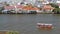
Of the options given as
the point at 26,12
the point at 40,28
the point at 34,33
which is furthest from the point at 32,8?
the point at 34,33

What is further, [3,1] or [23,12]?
[3,1]

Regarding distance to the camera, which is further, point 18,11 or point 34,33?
point 18,11

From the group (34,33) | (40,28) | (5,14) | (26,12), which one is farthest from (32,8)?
(34,33)

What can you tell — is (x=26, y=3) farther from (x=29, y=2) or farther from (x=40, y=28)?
(x=40, y=28)

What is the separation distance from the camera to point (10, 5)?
16.5 meters

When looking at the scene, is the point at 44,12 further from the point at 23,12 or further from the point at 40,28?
the point at 40,28

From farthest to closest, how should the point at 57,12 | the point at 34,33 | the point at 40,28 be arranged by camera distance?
the point at 57,12, the point at 40,28, the point at 34,33

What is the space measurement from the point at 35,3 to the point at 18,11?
127 centimetres

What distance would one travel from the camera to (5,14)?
1570cm

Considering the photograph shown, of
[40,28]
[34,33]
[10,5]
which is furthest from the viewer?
[10,5]

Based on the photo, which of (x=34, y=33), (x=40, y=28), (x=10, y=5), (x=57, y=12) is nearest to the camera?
(x=34, y=33)

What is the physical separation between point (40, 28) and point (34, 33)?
1443 millimetres

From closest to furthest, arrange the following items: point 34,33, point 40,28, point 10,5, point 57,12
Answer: point 34,33, point 40,28, point 57,12, point 10,5

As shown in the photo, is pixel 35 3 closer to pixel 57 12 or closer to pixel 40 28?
pixel 57 12
